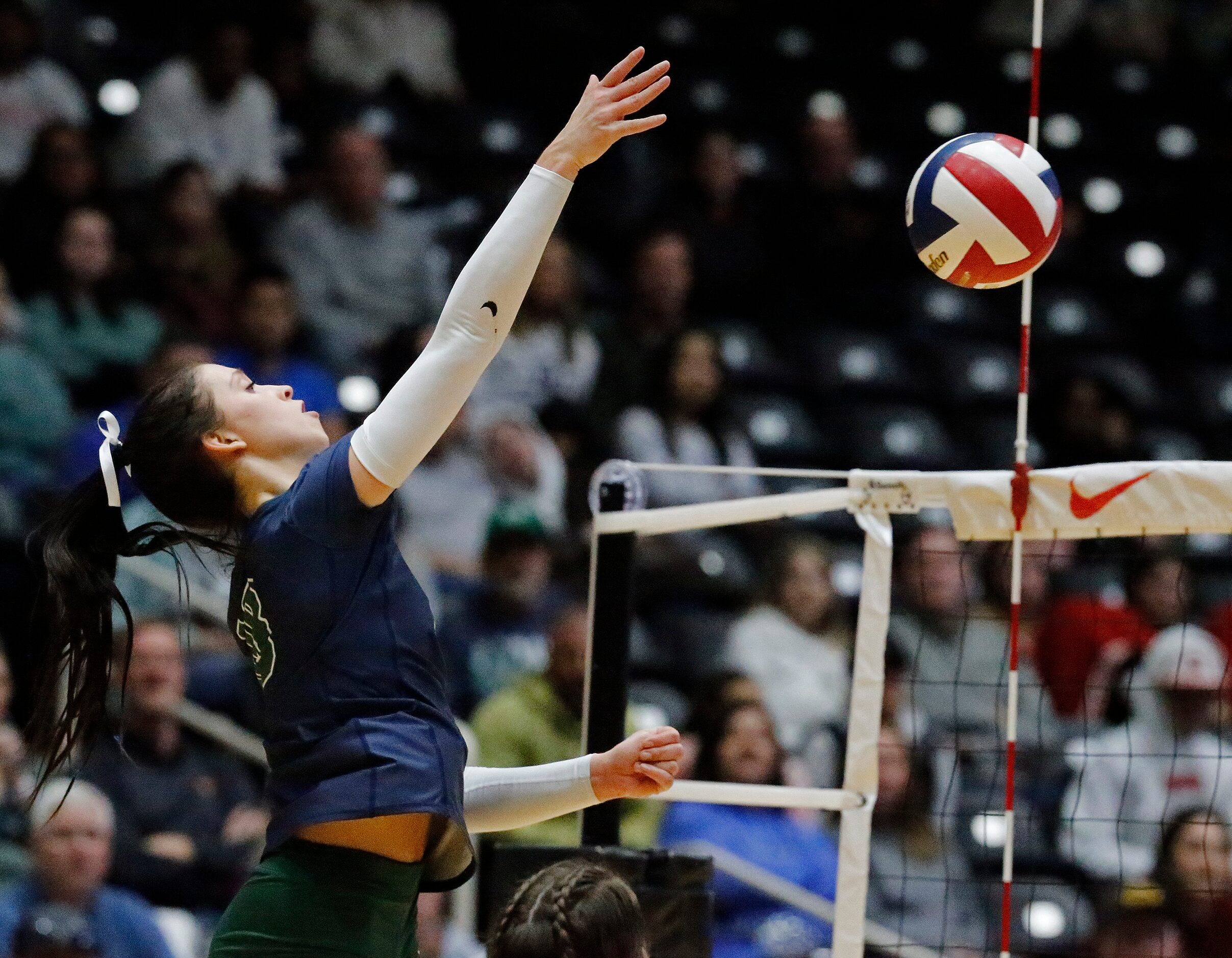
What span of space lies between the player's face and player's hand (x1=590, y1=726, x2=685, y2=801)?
749mm

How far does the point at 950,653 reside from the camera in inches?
302

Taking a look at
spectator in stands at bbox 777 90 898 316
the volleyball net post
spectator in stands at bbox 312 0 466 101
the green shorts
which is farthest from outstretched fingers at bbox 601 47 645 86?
spectator in stands at bbox 777 90 898 316

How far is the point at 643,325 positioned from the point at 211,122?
7.88 ft

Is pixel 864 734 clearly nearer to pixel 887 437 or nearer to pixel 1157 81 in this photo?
pixel 887 437

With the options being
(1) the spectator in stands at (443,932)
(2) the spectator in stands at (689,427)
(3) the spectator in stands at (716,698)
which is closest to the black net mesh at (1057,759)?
(3) the spectator in stands at (716,698)

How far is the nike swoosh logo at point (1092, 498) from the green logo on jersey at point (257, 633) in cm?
197

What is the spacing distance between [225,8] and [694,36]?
3.12 metres

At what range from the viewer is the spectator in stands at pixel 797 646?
7.21 m

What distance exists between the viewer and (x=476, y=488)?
24.7 ft

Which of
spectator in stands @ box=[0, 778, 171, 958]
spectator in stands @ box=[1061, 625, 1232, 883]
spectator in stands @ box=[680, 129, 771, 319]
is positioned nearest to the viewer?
spectator in stands @ box=[0, 778, 171, 958]

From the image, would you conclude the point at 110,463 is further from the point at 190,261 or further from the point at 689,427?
the point at 689,427

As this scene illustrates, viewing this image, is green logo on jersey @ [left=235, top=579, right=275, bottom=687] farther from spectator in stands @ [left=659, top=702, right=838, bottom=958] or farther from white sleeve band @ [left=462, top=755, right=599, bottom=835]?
spectator in stands @ [left=659, top=702, right=838, bottom=958]

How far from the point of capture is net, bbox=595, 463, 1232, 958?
383cm

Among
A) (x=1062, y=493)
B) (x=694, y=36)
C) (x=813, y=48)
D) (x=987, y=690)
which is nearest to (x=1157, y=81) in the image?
(x=813, y=48)
